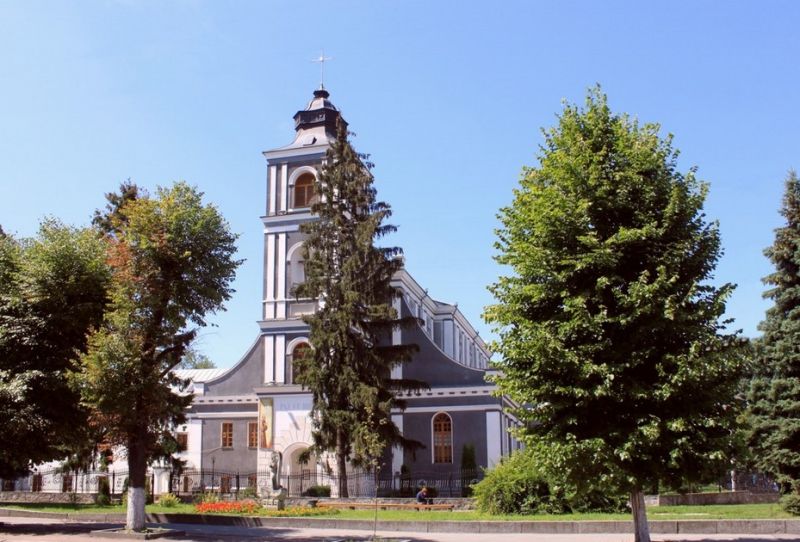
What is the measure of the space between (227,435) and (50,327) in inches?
781

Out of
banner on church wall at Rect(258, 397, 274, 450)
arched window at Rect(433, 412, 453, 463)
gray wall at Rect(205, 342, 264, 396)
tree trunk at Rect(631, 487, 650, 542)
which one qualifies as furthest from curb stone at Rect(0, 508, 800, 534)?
gray wall at Rect(205, 342, 264, 396)

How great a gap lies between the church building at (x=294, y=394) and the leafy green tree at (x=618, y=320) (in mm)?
19741

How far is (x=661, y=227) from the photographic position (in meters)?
14.1

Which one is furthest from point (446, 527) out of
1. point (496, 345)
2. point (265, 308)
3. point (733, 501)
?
point (265, 308)

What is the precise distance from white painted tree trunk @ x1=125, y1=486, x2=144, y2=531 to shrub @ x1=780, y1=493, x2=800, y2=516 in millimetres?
16961

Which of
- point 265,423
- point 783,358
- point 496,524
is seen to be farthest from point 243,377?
point 783,358

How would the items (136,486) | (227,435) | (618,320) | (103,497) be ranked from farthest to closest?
(227,435), (103,497), (136,486), (618,320)

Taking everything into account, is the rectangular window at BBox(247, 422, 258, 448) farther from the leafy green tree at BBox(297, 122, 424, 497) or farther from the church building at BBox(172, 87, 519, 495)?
the leafy green tree at BBox(297, 122, 424, 497)

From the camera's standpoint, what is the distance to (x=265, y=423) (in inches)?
1411

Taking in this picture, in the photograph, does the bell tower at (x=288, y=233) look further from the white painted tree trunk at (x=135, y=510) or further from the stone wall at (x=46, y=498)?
the white painted tree trunk at (x=135, y=510)

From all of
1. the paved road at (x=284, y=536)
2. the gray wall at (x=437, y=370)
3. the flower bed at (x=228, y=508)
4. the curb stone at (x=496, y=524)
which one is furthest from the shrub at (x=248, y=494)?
the gray wall at (x=437, y=370)

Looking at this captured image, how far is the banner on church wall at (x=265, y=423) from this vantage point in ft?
117

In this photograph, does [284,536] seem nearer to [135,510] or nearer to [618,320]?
[135,510]

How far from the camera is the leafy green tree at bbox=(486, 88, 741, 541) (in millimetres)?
13234
